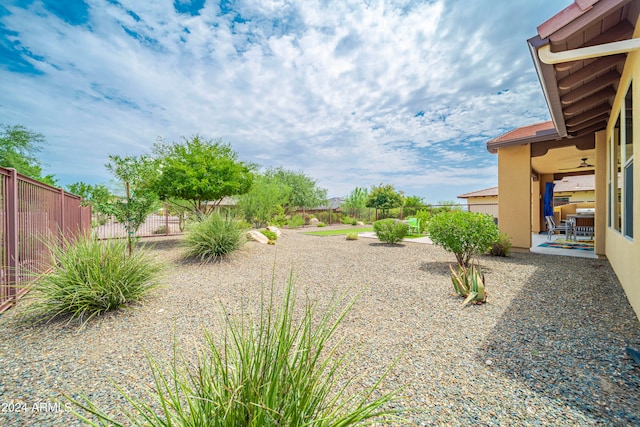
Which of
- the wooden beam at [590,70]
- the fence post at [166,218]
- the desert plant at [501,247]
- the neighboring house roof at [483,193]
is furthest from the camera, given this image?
the neighboring house roof at [483,193]

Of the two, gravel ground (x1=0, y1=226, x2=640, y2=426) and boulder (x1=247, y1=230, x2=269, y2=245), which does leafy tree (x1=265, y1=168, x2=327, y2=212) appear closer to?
boulder (x1=247, y1=230, x2=269, y2=245)

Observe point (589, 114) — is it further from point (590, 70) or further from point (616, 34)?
point (616, 34)

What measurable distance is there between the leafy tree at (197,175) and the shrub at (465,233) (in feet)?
23.0

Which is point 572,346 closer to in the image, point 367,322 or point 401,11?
point 367,322

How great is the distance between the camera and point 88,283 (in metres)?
3.28

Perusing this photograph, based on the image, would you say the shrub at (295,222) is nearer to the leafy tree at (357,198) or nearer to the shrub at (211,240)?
the leafy tree at (357,198)

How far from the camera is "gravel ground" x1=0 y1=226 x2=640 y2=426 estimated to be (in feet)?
5.59

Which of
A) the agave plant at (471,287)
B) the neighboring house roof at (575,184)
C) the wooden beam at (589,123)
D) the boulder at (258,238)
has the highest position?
the wooden beam at (589,123)

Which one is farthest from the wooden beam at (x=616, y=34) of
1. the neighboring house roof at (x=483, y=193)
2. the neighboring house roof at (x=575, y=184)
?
the neighboring house roof at (x=483, y=193)

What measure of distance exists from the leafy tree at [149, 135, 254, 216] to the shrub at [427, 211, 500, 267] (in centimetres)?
701

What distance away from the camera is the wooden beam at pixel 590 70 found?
3.45m

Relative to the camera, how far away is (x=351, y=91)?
10688 mm

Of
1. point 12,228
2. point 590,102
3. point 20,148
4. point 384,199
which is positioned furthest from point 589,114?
point 20,148

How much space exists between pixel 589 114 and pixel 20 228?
9.99 metres
